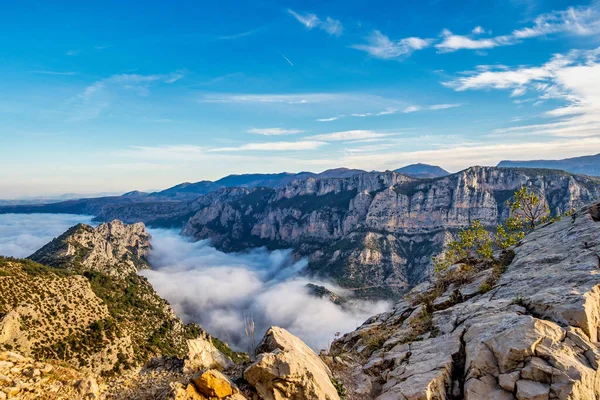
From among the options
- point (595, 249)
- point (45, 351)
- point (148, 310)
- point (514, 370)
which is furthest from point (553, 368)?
point (148, 310)

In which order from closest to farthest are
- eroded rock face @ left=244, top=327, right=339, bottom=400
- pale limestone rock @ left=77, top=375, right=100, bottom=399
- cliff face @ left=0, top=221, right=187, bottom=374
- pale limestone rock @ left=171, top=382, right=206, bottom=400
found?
1. pale limestone rock @ left=171, top=382, right=206, bottom=400
2. pale limestone rock @ left=77, top=375, right=100, bottom=399
3. eroded rock face @ left=244, top=327, right=339, bottom=400
4. cliff face @ left=0, top=221, right=187, bottom=374

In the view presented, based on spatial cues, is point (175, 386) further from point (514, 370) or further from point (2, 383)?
point (514, 370)

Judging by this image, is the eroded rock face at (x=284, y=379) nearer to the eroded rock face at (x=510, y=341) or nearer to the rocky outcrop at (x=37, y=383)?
the eroded rock face at (x=510, y=341)

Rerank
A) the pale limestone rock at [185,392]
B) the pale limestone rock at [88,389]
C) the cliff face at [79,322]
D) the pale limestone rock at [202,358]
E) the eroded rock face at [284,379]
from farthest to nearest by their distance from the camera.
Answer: the cliff face at [79,322]
the pale limestone rock at [202,358]
the eroded rock face at [284,379]
the pale limestone rock at [88,389]
the pale limestone rock at [185,392]

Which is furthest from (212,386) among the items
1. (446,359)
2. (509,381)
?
(509,381)

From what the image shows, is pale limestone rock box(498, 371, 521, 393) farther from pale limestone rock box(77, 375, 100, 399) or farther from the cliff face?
the cliff face

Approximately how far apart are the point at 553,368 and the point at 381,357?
339 inches

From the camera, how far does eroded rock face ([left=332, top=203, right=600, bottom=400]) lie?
10602 millimetres

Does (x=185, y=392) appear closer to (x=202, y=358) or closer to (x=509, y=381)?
(x=202, y=358)

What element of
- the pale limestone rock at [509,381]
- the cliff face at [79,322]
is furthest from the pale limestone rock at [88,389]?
the cliff face at [79,322]

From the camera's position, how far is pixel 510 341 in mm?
11734

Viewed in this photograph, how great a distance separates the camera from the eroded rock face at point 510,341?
10.6 m

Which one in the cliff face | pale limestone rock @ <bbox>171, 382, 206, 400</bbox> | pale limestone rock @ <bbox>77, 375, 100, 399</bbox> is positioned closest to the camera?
pale limestone rock @ <bbox>171, 382, 206, 400</bbox>

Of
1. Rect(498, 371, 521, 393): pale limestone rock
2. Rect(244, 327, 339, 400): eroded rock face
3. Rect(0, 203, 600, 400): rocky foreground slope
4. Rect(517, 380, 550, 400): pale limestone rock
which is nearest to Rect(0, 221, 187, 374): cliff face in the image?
Rect(0, 203, 600, 400): rocky foreground slope
